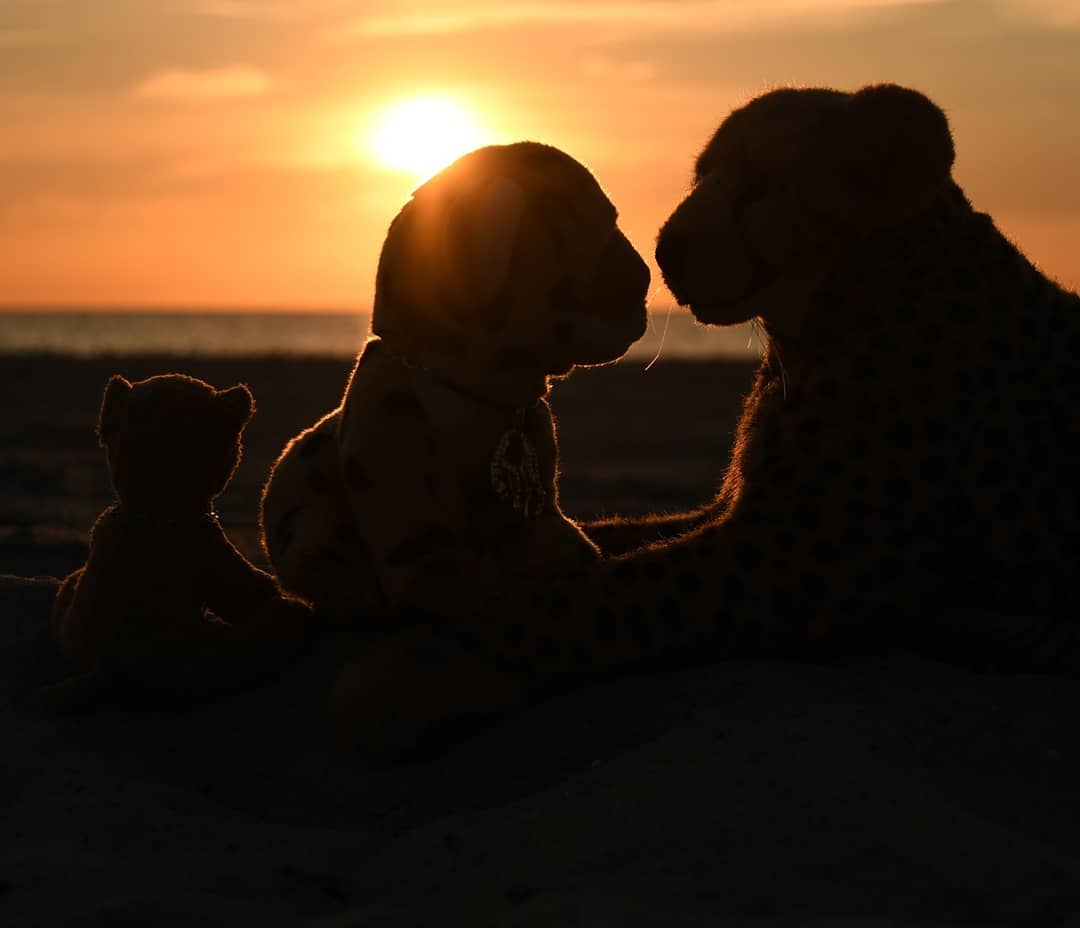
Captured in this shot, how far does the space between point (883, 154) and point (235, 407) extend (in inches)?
73.8

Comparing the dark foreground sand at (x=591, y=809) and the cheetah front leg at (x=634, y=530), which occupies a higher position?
the cheetah front leg at (x=634, y=530)

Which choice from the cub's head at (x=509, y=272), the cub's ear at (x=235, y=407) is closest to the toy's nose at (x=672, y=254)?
the cub's head at (x=509, y=272)

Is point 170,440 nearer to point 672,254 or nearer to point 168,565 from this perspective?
point 168,565

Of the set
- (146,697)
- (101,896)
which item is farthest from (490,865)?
(146,697)

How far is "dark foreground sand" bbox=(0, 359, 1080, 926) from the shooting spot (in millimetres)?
2627

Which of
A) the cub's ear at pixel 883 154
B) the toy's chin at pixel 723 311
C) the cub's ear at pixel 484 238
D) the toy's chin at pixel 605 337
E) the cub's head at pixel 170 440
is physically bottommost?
the cub's head at pixel 170 440

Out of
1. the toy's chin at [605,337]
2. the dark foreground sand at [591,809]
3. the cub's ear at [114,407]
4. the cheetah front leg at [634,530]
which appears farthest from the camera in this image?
the cheetah front leg at [634,530]

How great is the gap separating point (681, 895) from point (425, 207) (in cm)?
197

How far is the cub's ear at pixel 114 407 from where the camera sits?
162 inches

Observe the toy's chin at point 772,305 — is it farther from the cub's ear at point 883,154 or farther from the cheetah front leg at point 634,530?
the cheetah front leg at point 634,530

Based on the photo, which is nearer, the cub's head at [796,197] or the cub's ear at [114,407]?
the cub's head at [796,197]

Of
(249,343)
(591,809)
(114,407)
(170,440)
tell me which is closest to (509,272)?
(170,440)

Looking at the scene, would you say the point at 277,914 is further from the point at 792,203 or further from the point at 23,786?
the point at 792,203

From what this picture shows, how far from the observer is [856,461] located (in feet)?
11.9
